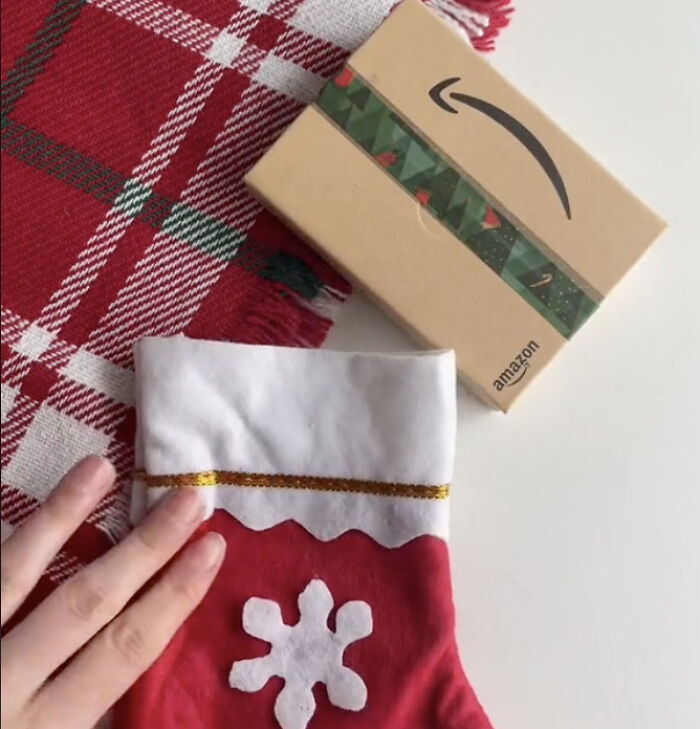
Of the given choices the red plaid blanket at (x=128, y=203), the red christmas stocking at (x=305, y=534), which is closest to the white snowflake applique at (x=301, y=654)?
the red christmas stocking at (x=305, y=534)

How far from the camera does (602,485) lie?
0.75m

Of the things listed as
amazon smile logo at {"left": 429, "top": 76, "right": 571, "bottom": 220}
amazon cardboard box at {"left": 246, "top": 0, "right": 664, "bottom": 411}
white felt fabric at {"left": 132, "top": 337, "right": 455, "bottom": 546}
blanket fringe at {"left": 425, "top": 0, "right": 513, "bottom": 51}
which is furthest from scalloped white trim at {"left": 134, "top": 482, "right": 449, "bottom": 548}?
blanket fringe at {"left": 425, "top": 0, "right": 513, "bottom": 51}

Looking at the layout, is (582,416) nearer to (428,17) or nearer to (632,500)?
(632,500)

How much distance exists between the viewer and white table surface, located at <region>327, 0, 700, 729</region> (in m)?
0.75

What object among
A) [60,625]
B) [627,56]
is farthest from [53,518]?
[627,56]

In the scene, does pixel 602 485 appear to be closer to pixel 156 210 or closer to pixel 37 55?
pixel 156 210

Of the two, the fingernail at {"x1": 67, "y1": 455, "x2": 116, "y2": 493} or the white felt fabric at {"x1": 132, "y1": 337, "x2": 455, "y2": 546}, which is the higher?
the white felt fabric at {"x1": 132, "y1": 337, "x2": 455, "y2": 546}

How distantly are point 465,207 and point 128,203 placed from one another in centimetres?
25

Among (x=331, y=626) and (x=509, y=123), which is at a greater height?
(x=509, y=123)

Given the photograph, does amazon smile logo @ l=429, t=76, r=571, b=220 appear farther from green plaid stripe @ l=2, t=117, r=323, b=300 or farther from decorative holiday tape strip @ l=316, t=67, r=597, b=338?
green plaid stripe @ l=2, t=117, r=323, b=300

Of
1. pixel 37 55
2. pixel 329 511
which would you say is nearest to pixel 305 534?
pixel 329 511

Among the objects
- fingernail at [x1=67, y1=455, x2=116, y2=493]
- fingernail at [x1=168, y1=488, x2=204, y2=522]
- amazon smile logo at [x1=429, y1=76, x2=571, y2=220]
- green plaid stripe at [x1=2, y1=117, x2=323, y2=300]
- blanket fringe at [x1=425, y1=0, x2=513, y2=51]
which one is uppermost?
blanket fringe at [x1=425, y1=0, x2=513, y2=51]

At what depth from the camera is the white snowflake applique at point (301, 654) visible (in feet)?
2.33

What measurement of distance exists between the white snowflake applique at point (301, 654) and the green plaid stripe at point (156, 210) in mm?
231
